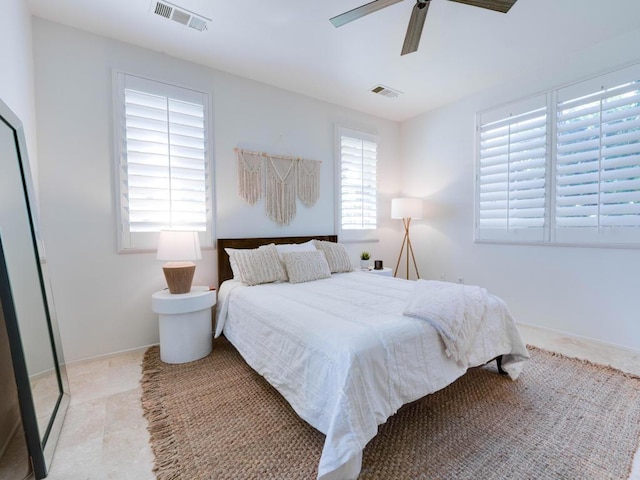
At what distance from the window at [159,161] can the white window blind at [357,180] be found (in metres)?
1.90

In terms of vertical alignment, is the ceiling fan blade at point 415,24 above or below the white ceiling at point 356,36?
below

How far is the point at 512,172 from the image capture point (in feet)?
11.3

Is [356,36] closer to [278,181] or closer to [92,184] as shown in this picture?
[278,181]

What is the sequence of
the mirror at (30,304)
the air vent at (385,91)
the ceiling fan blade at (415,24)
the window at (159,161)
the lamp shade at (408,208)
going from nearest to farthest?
the mirror at (30,304), the ceiling fan blade at (415,24), the window at (159,161), the air vent at (385,91), the lamp shade at (408,208)

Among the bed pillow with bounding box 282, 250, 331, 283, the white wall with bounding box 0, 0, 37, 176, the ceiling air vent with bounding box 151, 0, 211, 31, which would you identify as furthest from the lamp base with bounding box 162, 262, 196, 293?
the ceiling air vent with bounding box 151, 0, 211, 31

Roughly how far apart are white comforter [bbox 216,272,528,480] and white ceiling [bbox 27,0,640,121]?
2256mm

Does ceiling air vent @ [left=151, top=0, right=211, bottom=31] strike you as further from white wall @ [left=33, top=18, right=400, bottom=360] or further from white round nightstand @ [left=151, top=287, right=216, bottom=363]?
white round nightstand @ [left=151, top=287, right=216, bottom=363]

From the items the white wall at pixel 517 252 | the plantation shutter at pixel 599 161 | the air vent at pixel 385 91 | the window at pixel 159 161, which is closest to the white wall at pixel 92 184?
the window at pixel 159 161

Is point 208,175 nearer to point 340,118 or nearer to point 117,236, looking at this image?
point 117,236

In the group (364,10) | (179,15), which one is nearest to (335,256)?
(364,10)

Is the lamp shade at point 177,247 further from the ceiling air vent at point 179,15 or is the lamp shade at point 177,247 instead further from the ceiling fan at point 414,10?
the ceiling fan at point 414,10

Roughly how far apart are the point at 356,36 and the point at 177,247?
2.45 m

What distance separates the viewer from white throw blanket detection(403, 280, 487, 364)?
168 centimetres

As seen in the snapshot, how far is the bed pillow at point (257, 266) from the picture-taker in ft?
9.27
